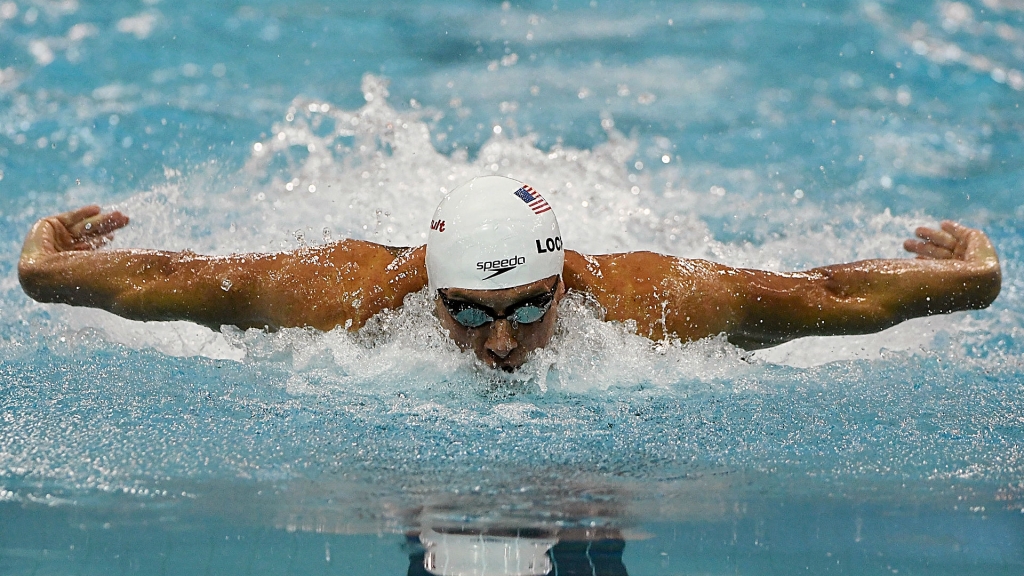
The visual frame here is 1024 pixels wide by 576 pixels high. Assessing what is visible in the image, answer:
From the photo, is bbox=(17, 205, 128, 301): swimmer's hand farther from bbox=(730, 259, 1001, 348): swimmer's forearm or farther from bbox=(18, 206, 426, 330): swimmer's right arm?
bbox=(730, 259, 1001, 348): swimmer's forearm

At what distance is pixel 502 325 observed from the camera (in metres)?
3.13

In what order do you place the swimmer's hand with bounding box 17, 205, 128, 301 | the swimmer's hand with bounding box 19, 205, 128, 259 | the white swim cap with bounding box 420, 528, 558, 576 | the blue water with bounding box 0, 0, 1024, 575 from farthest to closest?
1. the swimmer's hand with bounding box 19, 205, 128, 259
2. the swimmer's hand with bounding box 17, 205, 128, 301
3. the blue water with bounding box 0, 0, 1024, 575
4. the white swim cap with bounding box 420, 528, 558, 576

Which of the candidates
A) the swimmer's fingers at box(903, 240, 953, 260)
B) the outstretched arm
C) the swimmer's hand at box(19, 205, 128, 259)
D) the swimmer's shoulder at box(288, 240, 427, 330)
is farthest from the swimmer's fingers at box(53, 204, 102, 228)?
the swimmer's fingers at box(903, 240, 953, 260)

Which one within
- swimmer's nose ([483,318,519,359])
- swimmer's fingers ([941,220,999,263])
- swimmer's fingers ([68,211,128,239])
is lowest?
swimmer's nose ([483,318,519,359])

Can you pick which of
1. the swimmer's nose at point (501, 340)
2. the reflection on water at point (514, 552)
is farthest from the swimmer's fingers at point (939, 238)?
the reflection on water at point (514, 552)

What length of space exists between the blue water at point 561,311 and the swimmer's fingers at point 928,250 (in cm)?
36

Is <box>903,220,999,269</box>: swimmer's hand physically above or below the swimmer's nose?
above

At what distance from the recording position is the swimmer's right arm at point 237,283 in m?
3.55

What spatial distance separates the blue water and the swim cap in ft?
0.89

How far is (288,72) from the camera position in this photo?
22.7ft

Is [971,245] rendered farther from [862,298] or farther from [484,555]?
[484,555]

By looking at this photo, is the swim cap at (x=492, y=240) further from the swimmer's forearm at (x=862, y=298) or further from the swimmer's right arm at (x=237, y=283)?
the swimmer's forearm at (x=862, y=298)

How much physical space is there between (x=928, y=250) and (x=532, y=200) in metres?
1.61

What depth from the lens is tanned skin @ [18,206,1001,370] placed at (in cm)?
354
